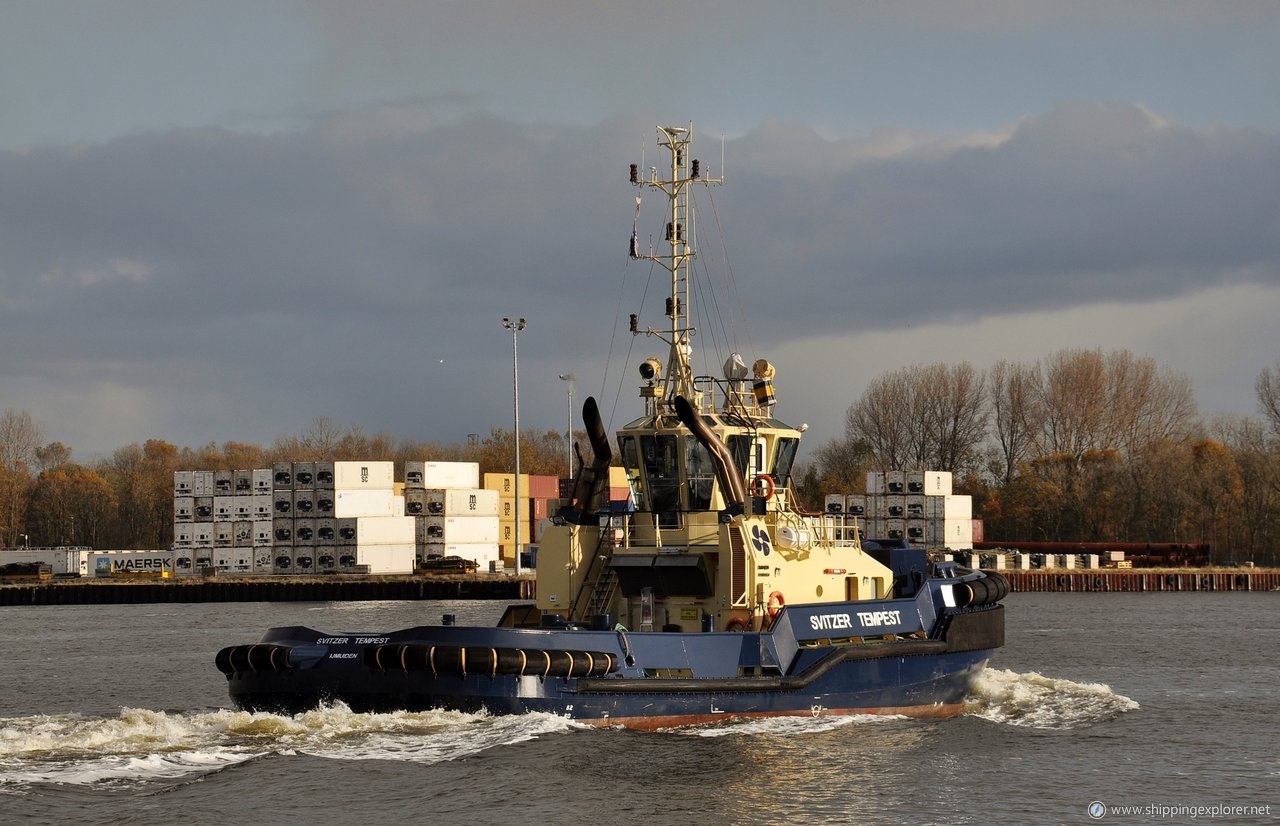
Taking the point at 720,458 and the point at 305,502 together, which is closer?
the point at 720,458

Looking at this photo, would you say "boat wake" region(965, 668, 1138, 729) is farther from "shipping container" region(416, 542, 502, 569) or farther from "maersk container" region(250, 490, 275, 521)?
"maersk container" region(250, 490, 275, 521)

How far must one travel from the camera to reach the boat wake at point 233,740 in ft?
54.1

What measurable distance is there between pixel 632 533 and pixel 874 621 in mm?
3416

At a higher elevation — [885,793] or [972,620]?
[972,620]

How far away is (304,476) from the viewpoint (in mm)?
76188

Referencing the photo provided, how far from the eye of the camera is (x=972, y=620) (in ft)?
70.3

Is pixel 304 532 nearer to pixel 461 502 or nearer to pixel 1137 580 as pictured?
pixel 461 502

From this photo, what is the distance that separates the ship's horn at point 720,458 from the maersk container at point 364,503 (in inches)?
2239

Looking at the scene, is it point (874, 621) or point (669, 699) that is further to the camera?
point (874, 621)

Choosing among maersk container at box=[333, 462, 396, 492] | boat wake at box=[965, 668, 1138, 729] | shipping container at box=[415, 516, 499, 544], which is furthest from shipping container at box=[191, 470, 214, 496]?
boat wake at box=[965, 668, 1138, 729]

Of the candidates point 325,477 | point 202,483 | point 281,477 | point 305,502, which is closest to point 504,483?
point 325,477

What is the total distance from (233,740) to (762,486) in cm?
739

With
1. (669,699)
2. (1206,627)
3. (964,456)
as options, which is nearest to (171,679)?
(669,699)

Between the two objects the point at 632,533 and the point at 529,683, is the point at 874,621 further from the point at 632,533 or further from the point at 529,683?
the point at 529,683
